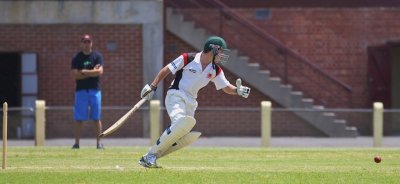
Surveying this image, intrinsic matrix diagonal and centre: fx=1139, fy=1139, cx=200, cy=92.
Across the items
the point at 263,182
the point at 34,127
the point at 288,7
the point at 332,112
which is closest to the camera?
the point at 263,182

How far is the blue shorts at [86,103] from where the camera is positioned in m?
21.0

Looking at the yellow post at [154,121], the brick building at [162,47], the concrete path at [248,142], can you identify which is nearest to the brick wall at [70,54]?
the brick building at [162,47]

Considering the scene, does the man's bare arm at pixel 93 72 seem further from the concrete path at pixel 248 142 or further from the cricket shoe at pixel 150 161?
the cricket shoe at pixel 150 161

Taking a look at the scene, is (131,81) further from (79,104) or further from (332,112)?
(79,104)

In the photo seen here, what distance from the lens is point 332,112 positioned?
2777cm

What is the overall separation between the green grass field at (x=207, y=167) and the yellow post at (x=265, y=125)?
4.92 metres

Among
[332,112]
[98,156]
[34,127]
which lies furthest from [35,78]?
[98,156]

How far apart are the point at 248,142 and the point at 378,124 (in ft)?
10.1

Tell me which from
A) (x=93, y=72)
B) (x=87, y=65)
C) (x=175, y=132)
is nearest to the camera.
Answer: (x=175, y=132)

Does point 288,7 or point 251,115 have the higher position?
point 288,7

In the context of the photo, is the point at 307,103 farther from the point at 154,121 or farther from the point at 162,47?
the point at 154,121

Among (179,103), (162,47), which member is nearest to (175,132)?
(179,103)

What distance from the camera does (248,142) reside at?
26156 millimetres

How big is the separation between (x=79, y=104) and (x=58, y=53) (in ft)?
25.3
